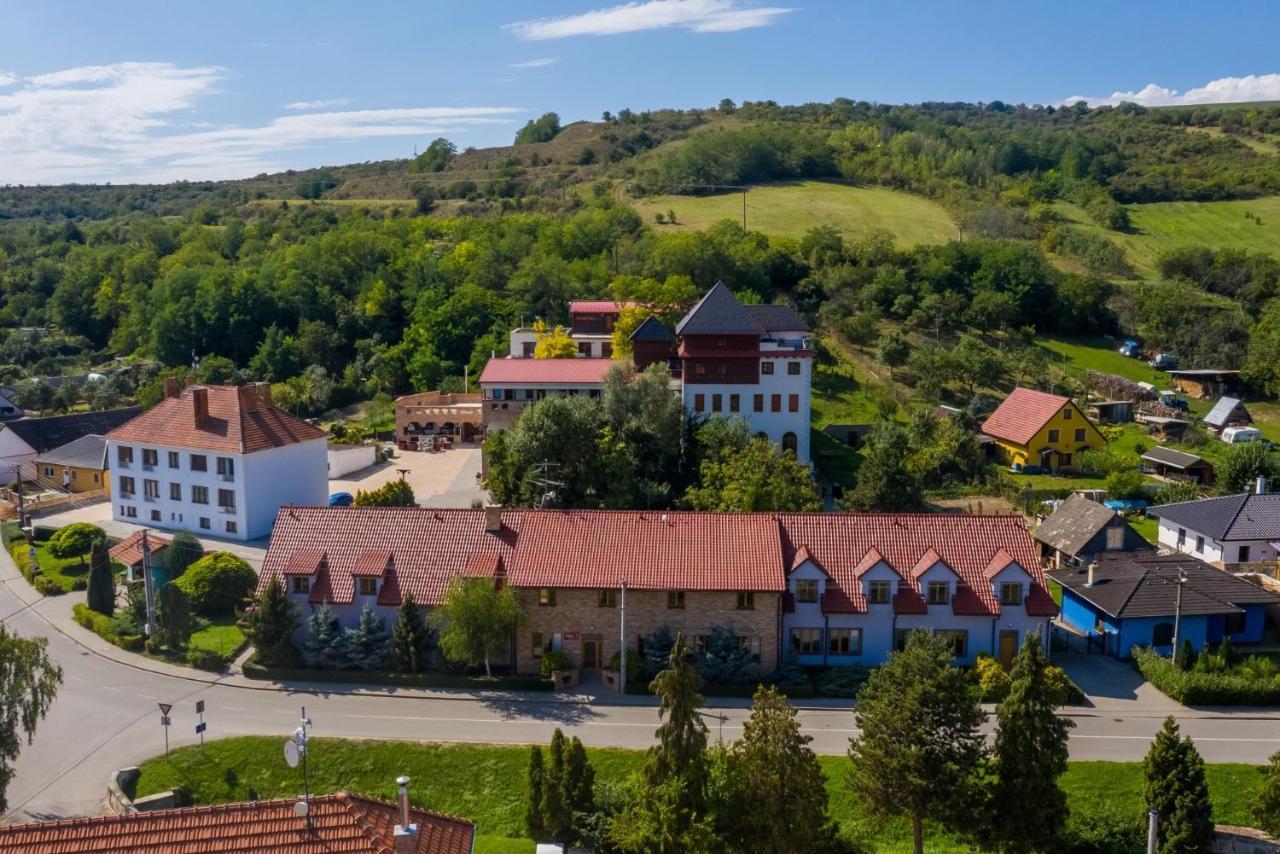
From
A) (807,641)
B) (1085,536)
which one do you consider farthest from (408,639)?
(1085,536)

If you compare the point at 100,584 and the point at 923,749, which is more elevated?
the point at 923,749

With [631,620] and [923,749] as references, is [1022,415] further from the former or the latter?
[923,749]

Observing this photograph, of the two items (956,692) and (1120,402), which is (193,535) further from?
(1120,402)

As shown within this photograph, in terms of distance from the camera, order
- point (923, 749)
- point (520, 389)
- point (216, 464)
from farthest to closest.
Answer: point (520, 389) → point (216, 464) → point (923, 749)

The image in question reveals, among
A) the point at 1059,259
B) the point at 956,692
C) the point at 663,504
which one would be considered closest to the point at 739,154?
the point at 1059,259

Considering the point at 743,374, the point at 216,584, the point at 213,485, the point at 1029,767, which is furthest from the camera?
the point at 743,374

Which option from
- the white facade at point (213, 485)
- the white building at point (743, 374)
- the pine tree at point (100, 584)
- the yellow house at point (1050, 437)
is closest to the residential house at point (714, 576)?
the pine tree at point (100, 584)

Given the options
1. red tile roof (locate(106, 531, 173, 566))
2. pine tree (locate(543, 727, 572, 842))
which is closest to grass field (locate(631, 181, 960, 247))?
red tile roof (locate(106, 531, 173, 566))

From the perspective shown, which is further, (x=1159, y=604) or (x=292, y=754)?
(x=1159, y=604)
